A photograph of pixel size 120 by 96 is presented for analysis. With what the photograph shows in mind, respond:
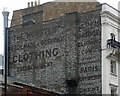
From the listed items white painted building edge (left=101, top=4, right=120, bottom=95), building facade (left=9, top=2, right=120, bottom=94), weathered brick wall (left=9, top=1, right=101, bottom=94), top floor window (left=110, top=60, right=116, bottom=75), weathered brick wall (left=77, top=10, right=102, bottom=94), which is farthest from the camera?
top floor window (left=110, top=60, right=116, bottom=75)

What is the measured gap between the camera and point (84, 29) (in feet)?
138

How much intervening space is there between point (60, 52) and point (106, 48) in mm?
5052

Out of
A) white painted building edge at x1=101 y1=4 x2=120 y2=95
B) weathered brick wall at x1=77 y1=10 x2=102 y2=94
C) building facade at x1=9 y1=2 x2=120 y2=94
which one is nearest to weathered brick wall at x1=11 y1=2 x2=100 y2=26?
building facade at x1=9 y1=2 x2=120 y2=94

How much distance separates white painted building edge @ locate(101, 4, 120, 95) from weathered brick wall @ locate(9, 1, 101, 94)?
0.49 metres

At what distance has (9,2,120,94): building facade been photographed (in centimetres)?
4056

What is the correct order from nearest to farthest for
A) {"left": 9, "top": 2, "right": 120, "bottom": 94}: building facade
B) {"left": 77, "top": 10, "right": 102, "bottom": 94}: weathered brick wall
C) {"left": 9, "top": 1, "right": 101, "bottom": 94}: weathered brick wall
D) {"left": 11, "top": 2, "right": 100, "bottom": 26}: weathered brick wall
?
{"left": 77, "top": 10, "right": 102, "bottom": 94}: weathered brick wall < {"left": 9, "top": 2, "right": 120, "bottom": 94}: building facade < {"left": 9, "top": 1, "right": 101, "bottom": 94}: weathered brick wall < {"left": 11, "top": 2, "right": 100, "bottom": 26}: weathered brick wall

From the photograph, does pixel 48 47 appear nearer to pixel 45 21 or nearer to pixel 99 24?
pixel 45 21

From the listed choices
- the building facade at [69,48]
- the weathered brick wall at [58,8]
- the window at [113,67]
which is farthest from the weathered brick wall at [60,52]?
the window at [113,67]

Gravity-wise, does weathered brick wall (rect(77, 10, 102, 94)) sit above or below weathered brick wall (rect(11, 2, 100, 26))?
below

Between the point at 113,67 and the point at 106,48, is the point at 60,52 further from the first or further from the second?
the point at 113,67

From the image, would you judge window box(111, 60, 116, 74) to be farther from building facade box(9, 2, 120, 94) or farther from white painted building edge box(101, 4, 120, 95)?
white painted building edge box(101, 4, 120, 95)

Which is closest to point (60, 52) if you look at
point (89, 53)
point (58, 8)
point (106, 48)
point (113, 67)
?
point (89, 53)

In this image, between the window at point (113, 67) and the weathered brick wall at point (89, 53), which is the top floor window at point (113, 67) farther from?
the weathered brick wall at point (89, 53)

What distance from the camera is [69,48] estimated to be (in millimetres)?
42719
